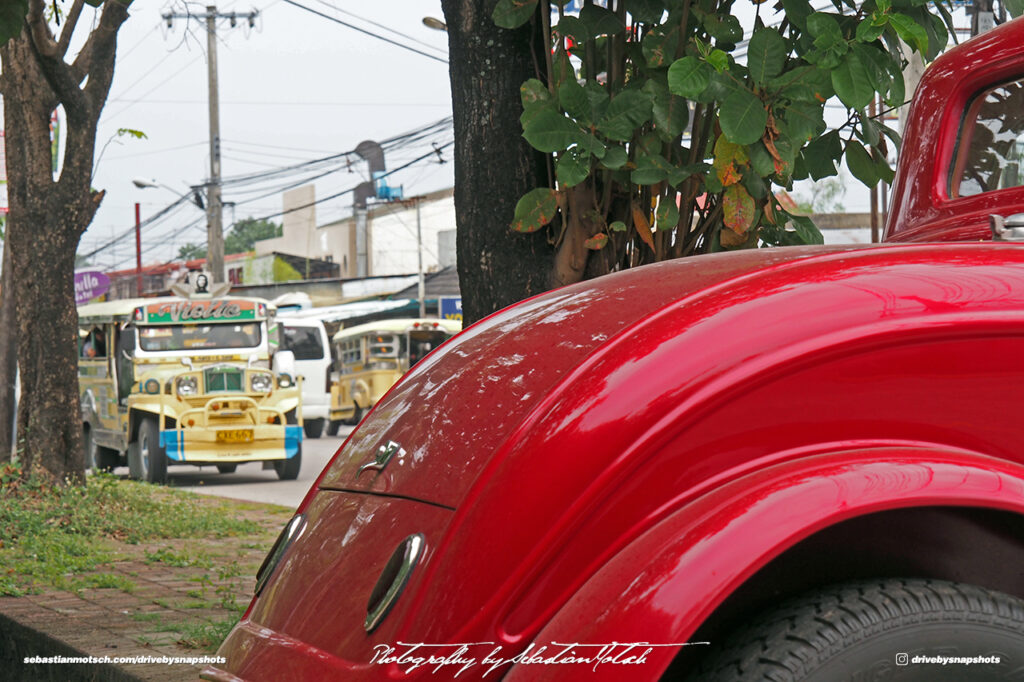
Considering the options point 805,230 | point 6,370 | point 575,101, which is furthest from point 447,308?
point 575,101

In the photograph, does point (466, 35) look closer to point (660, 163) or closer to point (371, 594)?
point (660, 163)

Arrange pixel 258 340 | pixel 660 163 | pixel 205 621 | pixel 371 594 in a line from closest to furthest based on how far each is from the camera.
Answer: pixel 371 594 → pixel 660 163 → pixel 205 621 → pixel 258 340

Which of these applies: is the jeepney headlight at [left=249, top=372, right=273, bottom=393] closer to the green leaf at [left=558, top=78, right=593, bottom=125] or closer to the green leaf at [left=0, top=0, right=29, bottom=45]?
the green leaf at [left=0, top=0, right=29, bottom=45]

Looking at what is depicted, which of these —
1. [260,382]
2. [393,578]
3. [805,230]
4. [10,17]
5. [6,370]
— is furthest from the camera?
[260,382]

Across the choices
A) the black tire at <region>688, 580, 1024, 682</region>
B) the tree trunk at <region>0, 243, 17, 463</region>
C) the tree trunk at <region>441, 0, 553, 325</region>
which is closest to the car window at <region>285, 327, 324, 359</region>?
the tree trunk at <region>0, 243, 17, 463</region>

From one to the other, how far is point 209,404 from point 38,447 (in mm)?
4797

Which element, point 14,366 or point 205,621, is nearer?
point 205,621

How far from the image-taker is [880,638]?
5.00 ft

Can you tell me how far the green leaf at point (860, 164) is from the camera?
3.45 m

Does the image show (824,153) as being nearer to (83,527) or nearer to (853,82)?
(853,82)

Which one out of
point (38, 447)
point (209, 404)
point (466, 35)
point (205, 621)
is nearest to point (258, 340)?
point (209, 404)

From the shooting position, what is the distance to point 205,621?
4.47 metres

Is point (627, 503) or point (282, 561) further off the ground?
point (627, 503)

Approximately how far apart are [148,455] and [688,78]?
11820 mm
